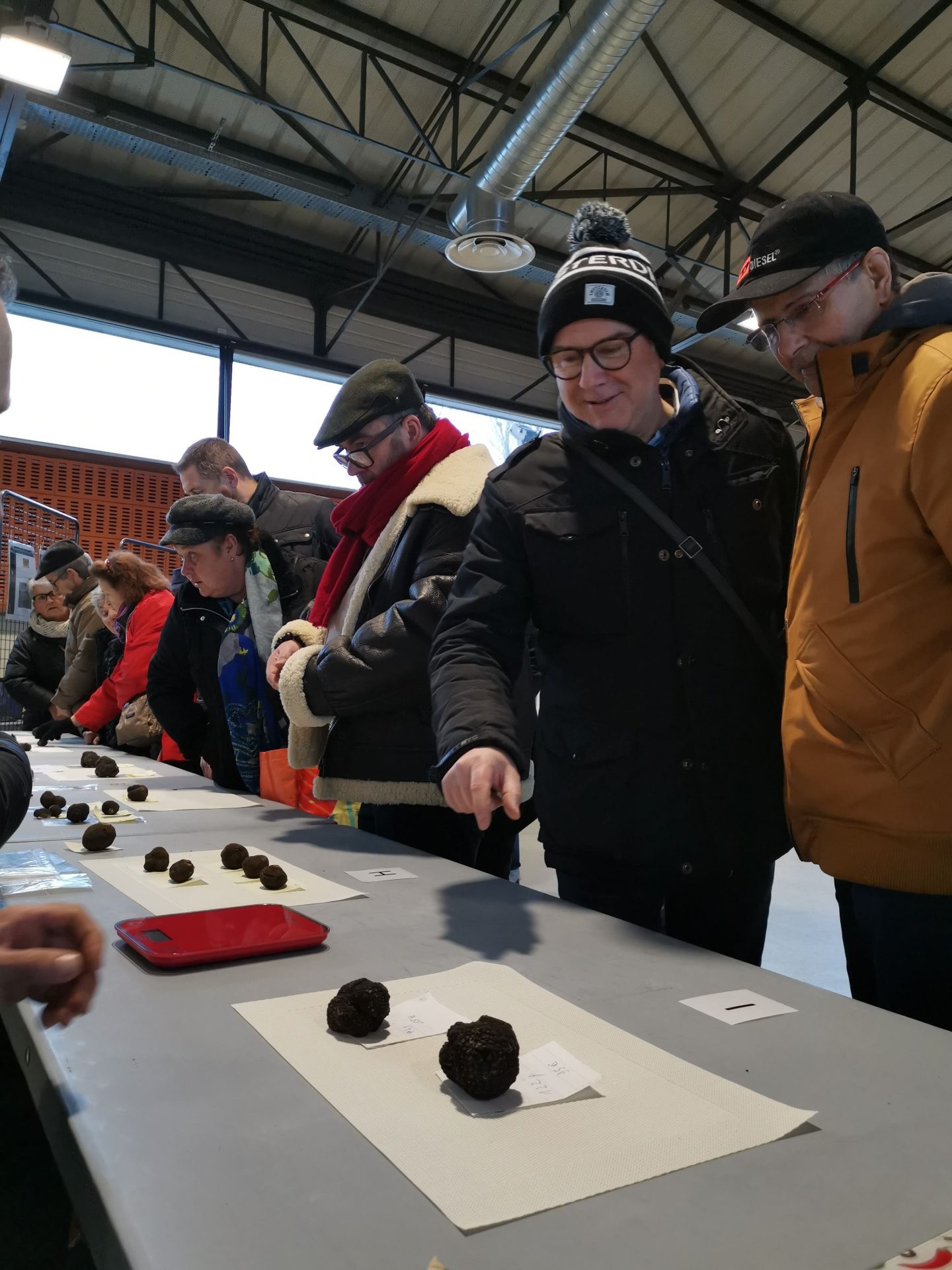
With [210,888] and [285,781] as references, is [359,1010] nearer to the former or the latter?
[210,888]

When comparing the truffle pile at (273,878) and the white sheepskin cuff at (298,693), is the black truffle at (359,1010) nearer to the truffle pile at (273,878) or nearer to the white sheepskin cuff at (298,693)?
the truffle pile at (273,878)

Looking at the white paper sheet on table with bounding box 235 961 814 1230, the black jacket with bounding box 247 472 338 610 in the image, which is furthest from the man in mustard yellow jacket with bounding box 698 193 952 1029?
the black jacket with bounding box 247 472 338 610

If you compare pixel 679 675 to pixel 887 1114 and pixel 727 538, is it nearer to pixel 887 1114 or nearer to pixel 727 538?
pixel 727 538

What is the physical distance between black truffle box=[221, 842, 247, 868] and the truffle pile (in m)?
0.12

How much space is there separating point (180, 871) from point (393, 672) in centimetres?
51

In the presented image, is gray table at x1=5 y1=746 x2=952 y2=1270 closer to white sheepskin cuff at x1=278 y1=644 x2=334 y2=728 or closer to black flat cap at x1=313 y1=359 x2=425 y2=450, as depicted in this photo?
white sheepskin cuff at x1=278 y1=644 x2=334 y2=728

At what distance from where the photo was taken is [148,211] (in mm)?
6027

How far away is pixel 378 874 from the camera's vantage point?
1403mm

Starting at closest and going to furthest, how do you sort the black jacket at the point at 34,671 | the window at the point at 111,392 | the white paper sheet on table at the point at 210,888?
1. the white paper sheet on table at the point at 210,888
2. the black jacket at the point at 34,671
3. the window at the point at 111,392

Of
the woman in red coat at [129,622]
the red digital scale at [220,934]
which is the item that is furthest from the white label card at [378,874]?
the woman in red coat at [129,622]

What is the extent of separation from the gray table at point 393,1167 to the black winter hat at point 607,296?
2.69 feet

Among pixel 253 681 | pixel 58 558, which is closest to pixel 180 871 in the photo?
pixel 253 681

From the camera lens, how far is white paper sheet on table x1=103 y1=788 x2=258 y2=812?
203 centimetres

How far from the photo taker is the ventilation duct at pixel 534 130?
3760mm
